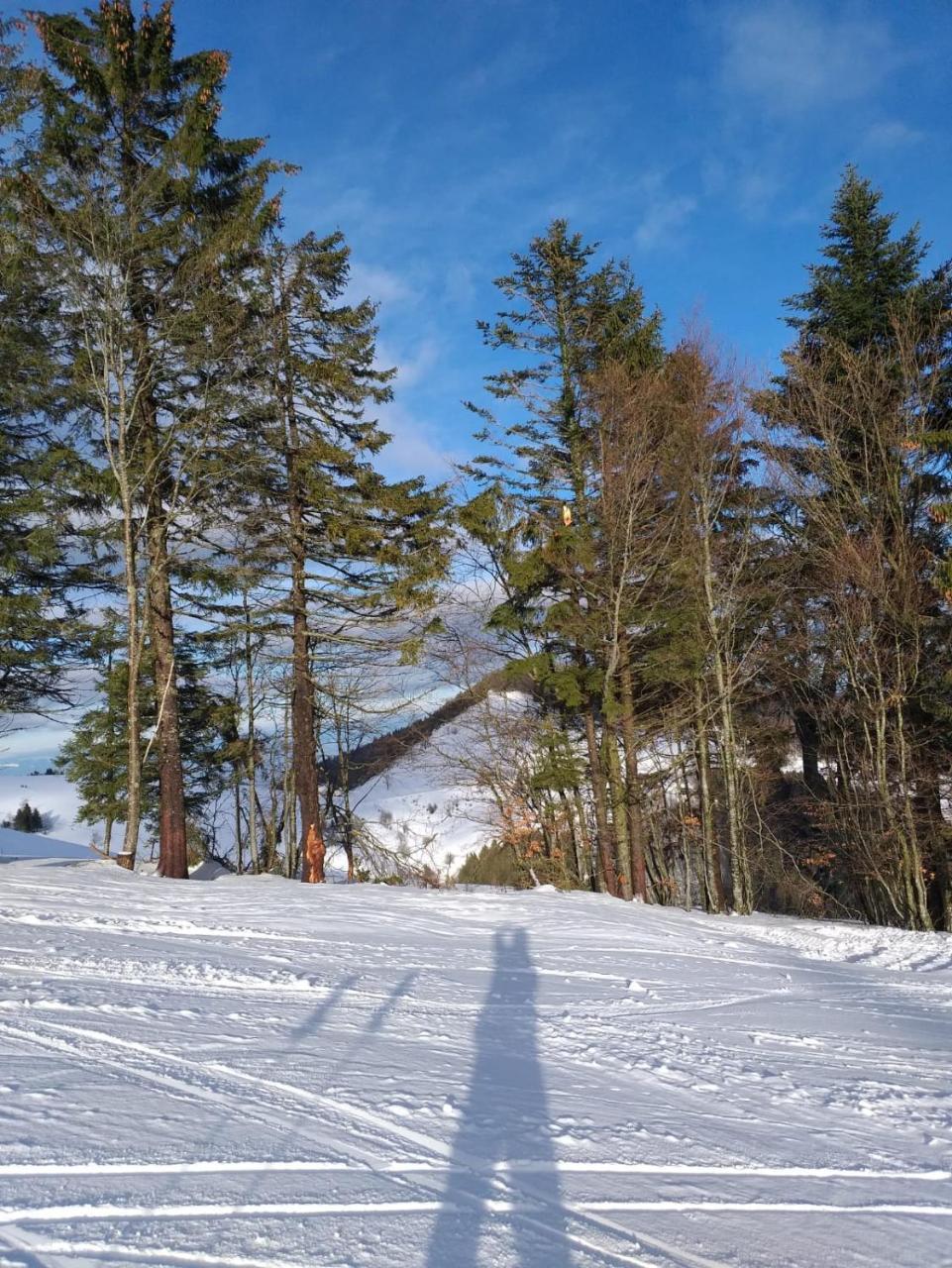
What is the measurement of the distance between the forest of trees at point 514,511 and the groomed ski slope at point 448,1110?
7.94 metres

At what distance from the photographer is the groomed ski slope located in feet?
7.93

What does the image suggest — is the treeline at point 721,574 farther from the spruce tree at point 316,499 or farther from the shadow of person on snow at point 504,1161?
the shadow of person on snow at point 504,1161

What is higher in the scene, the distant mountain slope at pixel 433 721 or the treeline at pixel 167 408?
the treeline at pixel 167 408

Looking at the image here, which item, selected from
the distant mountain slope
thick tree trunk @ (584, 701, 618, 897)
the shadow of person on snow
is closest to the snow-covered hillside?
the distant mountain slope

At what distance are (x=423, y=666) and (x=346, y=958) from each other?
1045cm

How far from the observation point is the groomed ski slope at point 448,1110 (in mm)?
2416

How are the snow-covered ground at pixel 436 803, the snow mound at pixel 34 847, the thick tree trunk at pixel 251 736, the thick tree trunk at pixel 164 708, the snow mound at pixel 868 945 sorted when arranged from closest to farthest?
1. the snow mound at pixel 868 945
2. the thick tree trunk at pixel 164 708
3. the snow-covered ground at pixel 436 803
4. the thick tree trunk at pixel 251 736
5. the snow mound at pixel 34 847

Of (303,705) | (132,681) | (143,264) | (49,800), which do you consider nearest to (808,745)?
(303,705)

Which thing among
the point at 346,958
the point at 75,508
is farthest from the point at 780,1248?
the point at 75,508

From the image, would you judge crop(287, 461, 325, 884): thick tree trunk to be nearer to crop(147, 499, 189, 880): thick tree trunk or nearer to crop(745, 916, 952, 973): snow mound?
crop(147, 499, 189, 880): thick tree trunk

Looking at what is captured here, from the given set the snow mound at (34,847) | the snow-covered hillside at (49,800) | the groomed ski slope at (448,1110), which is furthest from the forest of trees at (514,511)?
the snow-covered hillside at (49,800)

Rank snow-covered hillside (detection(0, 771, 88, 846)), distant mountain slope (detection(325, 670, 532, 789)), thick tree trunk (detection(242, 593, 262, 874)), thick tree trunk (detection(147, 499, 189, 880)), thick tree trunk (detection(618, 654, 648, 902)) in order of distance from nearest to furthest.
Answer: thick tree trunk (detection(147, 499, 189, 880)), thick tree trunk (detection(618, 654, 648, 902)), distant mountain slope (detection(325, 670, 532, 789)), thick tree trunk (detection(242, 593, 262, 874)), snow-covered hillside (detection(0, 771, 88, 846))

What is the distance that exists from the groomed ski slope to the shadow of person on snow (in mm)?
13

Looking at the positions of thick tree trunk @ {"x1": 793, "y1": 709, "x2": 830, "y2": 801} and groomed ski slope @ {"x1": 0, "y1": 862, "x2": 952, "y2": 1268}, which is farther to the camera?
thick tree trunk @ {"x1": 793, "y1": 709, "x2": 830, "y2": 801}
